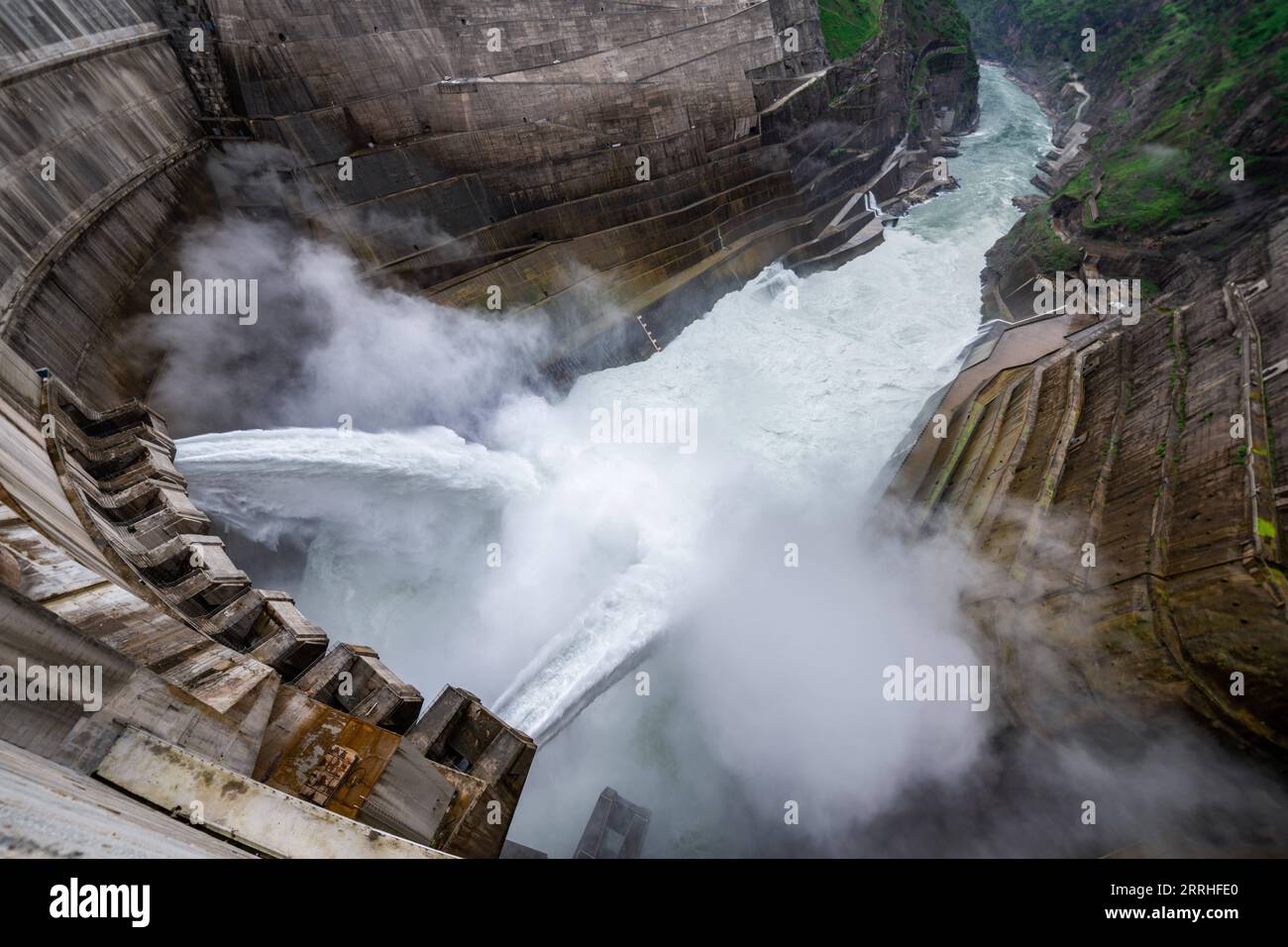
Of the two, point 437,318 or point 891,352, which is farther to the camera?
point 891,352

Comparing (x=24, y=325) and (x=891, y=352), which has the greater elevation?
(x=891, y=352)

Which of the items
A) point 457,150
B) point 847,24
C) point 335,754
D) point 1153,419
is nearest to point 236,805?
point 335,754

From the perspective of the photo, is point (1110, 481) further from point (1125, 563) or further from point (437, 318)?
point (437, 318)

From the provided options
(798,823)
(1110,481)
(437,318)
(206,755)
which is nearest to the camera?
(206,755)

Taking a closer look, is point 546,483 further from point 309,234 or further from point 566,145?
point 566,145

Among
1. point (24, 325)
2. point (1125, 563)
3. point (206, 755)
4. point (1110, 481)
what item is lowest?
point (206, 755)
